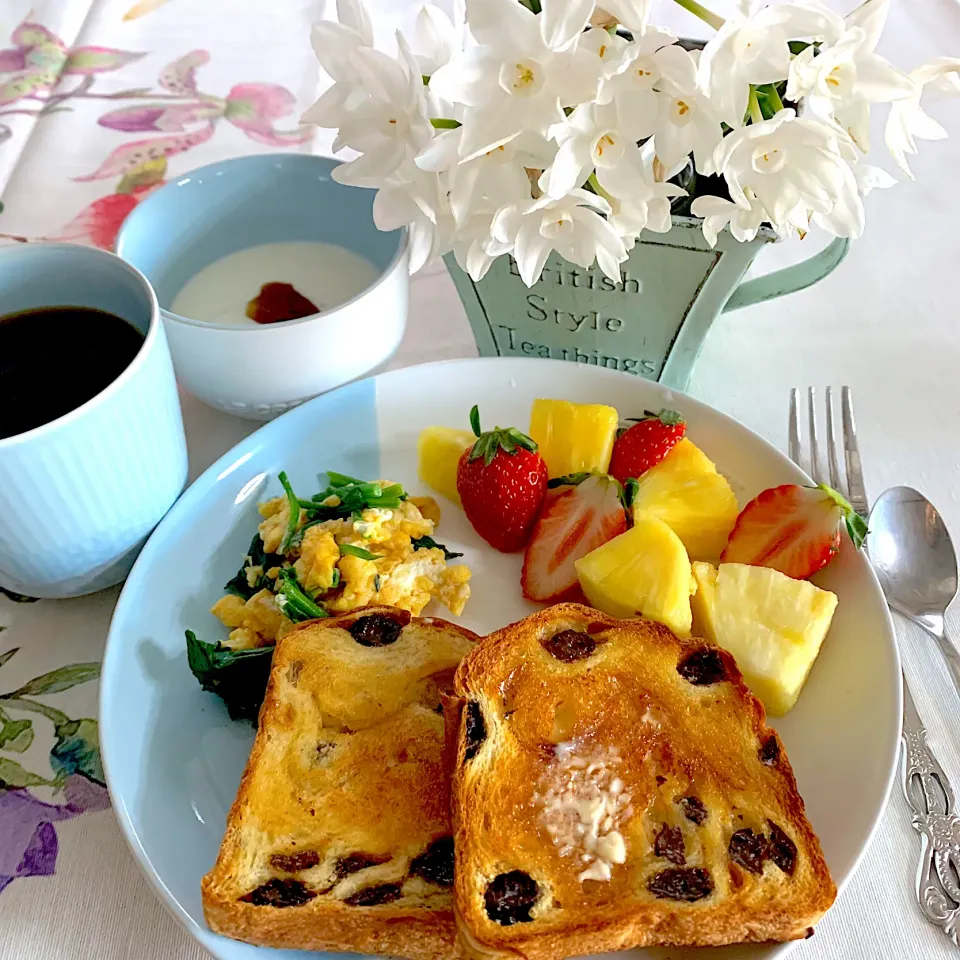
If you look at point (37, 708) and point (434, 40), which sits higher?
point (434, 40)

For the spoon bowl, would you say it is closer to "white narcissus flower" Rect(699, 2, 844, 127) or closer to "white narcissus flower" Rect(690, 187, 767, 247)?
"white narcissus flower" Rect(690, 187, 767, 247)

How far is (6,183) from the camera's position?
6.26ft

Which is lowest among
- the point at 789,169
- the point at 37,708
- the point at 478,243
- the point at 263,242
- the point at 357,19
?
the point at 37,708

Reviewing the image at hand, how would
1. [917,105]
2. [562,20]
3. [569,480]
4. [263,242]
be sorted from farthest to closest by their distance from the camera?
1. [263,242]
2. [569,480]
3. [917,105]
4. [562,20]

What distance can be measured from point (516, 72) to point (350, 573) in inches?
26.9

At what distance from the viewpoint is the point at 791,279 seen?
4.50ft

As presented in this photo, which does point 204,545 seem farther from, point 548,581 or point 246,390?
point 548,581

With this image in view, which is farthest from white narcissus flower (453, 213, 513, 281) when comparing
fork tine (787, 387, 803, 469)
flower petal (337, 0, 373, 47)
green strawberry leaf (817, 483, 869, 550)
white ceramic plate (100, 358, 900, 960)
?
fork tine (787, 387, 803, 469)

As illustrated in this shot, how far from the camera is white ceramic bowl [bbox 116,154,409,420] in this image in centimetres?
129

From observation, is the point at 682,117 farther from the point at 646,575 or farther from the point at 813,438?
the point at 813,438

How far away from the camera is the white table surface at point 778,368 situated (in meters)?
1.03

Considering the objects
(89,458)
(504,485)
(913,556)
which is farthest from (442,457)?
(913,556)

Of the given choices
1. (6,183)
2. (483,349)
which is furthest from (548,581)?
(6,183)

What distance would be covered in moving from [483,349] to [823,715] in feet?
2.71
